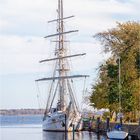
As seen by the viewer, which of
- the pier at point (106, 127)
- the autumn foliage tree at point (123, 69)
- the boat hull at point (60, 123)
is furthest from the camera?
the boat hull at point (60, 123)

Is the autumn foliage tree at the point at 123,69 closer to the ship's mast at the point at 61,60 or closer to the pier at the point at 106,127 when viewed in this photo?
the pier at the point at 106,127

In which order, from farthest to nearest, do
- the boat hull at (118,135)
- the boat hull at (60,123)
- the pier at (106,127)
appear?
1. the boat hull at (60,123)
2. the pier at (106,127)
3. the boat hull at (118,135)

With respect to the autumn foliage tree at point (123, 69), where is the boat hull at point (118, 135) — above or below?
below

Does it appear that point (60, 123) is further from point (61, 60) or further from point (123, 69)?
point (123, 69)

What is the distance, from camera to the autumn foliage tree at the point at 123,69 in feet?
280

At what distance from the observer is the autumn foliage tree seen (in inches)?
3361

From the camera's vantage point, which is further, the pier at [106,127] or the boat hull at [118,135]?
A: the pier at [106,127]

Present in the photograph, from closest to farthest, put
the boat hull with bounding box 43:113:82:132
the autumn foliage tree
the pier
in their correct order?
the pier < the autumn foliage tree < the boat hull with bounding box 43:113:82:132

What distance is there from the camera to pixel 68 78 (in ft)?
373

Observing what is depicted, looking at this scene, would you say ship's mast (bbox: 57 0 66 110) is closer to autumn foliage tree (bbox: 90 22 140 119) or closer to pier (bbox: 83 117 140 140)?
pier (bbox: 83 117 140 140)

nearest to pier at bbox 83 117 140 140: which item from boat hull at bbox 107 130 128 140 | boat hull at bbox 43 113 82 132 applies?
boat hull at bbox 107 130 128 140

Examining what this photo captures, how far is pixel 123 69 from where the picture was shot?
283 feet

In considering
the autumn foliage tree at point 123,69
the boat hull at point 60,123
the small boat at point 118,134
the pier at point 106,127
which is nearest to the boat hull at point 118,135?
the small boat at point 118,134

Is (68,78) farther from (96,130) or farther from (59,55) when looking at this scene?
(96,130)
